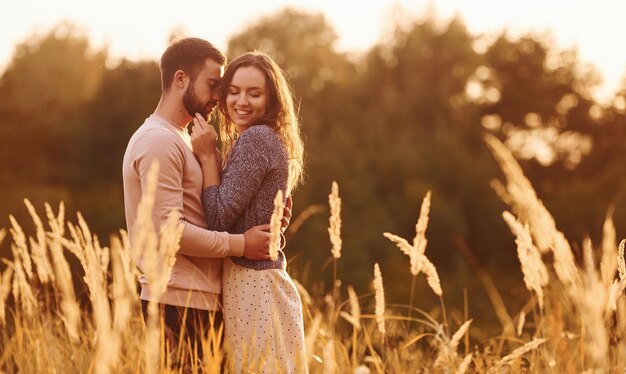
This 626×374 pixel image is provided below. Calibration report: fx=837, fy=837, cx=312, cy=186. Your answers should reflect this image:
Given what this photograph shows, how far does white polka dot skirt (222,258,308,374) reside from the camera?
10.8 ft

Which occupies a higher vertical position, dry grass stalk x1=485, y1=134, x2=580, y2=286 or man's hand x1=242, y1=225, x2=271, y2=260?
dry grass stalk x1=485, y1=134, x2=580, y2=286

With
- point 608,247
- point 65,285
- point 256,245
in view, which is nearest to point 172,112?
point 256,245

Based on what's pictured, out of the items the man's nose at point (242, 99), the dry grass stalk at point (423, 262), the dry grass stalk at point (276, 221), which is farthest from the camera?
the man's nose at point (242, 99)

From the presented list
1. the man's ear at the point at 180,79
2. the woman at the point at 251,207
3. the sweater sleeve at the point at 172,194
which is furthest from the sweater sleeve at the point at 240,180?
the man's ear at the point at 180,79

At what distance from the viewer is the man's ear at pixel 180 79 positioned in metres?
3.68

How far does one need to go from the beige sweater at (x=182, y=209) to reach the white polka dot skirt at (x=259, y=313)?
0.08 meters

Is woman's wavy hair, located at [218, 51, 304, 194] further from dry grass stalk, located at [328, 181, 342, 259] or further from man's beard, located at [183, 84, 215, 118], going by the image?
dry grass stalk, located at [328, 181, 342, 259]

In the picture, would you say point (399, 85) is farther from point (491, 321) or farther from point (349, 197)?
point (491, 321)

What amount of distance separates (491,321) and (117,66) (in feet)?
59.5

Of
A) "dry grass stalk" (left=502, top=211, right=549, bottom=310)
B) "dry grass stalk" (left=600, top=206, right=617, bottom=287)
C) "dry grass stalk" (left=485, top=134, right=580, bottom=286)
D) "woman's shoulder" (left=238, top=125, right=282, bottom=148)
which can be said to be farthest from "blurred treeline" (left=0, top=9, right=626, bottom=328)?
"dry grass stalk" (left=485, top=134, right=580, bottom=286)

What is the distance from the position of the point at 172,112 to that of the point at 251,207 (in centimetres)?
58

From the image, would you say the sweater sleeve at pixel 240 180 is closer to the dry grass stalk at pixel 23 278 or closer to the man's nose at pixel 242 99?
the man's nose at pixel 242 99

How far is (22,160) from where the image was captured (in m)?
31.6

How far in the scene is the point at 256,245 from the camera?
10.9ft
